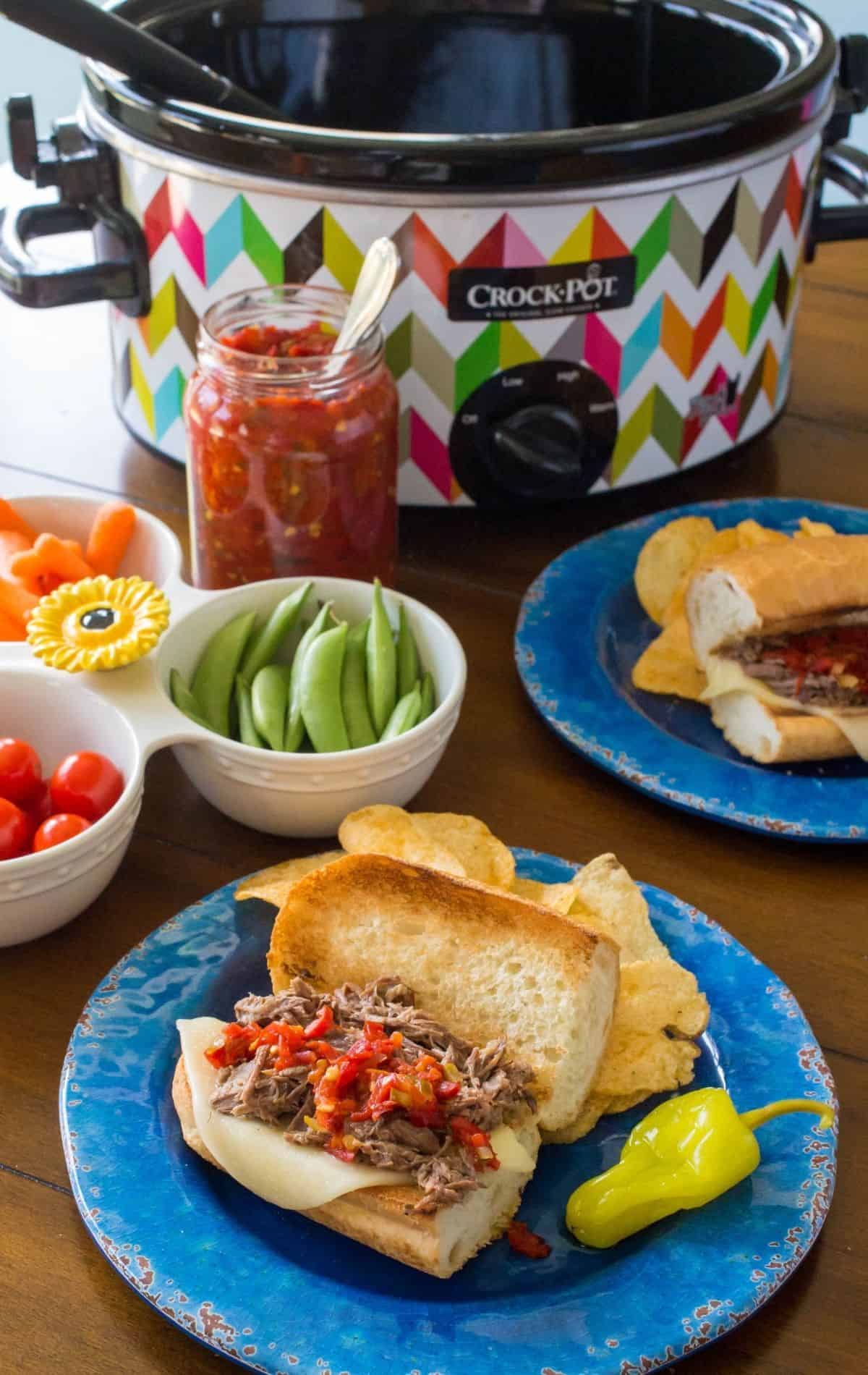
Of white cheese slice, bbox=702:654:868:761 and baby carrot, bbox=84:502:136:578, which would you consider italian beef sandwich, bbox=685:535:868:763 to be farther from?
baby carrot, bbox=84:502:136:578

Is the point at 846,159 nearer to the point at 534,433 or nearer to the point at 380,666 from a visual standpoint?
the point at 534,433

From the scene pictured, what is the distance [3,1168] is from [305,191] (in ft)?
3.10

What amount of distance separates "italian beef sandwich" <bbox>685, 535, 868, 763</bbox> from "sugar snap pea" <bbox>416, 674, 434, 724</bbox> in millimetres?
288

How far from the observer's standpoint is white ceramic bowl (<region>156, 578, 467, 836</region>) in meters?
1.30

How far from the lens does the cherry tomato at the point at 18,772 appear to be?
4.28 feet

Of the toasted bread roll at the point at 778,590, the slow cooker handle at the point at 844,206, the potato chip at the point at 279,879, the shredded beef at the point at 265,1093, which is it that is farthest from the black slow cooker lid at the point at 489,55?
the shredded beef at the point at 265,1093

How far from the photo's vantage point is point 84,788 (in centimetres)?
129

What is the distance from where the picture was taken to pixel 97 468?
1938mm

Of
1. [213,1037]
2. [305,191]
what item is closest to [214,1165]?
[213,1037]

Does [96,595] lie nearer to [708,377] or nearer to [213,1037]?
[213,1037]

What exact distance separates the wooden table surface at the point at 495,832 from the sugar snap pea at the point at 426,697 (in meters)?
0.09

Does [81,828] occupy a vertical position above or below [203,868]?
above

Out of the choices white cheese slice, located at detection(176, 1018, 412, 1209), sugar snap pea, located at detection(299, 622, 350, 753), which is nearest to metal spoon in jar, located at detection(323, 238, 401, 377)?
sugar snap pea, located at detection(299, 622, 350, 753)

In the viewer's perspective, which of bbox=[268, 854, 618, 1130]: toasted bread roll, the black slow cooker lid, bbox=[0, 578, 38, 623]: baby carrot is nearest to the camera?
bbox=[268, 854, 618, 1130]: toasted bread roll
